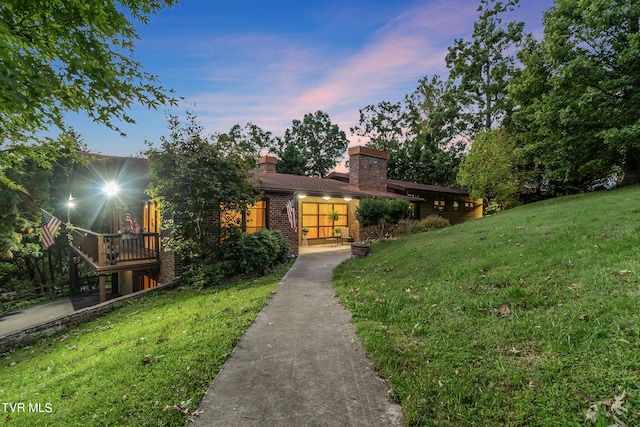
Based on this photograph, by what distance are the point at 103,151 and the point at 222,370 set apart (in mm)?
16179

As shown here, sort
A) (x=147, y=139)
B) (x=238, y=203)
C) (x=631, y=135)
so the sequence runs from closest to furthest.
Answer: (x=147, y=139)
(x=238, y=203)
(x=631, y=135)

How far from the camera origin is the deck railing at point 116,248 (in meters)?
9.33

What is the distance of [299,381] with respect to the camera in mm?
2953

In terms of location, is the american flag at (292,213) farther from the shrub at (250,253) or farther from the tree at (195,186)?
the tree at (195,186)

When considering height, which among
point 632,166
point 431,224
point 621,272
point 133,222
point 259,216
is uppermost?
point 632,166

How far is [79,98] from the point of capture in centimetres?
389

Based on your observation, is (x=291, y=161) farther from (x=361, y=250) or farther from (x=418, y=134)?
(x=361, y=250)

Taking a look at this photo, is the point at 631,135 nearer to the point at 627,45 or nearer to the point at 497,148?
the point at 627,45

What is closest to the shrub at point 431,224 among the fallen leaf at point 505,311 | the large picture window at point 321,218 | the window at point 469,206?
the large picture window at point 321,218

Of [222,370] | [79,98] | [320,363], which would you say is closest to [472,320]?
[320,363]

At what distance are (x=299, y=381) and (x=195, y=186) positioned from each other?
6.95m

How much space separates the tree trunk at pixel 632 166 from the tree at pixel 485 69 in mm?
9656

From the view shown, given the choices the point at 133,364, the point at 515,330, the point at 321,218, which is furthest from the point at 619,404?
the point at 321,218

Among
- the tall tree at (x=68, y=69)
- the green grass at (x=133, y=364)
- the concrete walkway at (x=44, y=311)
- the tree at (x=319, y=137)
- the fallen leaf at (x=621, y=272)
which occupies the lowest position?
the concrete walkway at (x=44, y=311)
